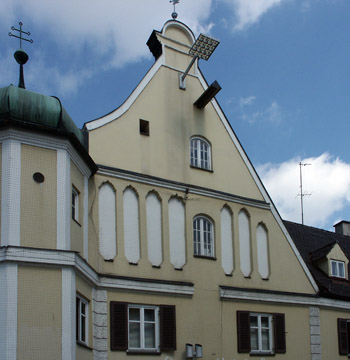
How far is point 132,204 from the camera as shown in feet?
73.6

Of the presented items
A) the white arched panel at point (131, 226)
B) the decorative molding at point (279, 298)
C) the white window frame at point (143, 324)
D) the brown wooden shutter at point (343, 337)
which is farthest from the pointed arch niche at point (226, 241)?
the brown wooden shutter at point (343, 337)

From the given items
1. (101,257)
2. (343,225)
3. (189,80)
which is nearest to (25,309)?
(101,257)

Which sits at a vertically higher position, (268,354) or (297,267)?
(297,267)

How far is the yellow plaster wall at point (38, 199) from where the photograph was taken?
713 inches

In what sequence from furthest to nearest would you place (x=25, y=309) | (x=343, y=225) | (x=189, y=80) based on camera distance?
(x=343, y=225) < (x=189, y=80) < (x=25, y=309)

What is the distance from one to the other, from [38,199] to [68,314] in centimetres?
339

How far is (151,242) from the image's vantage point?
73.5ft

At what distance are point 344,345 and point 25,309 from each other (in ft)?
48.4

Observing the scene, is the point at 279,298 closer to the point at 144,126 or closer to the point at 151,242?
the point at 151,242

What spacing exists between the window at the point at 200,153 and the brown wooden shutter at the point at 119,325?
21.5 feet

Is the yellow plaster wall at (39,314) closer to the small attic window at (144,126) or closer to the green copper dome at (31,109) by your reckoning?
the green copper dome at (31,109)

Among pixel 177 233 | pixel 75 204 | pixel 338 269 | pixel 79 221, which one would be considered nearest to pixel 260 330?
pixel 177 233

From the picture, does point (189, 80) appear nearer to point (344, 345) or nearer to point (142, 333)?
point (142, 333)

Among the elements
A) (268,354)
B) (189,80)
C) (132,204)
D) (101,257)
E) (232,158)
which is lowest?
(268,354)
